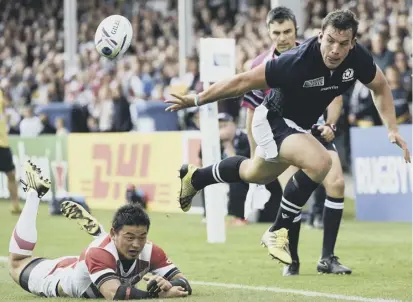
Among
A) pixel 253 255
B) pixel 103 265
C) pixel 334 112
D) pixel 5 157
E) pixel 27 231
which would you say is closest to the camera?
pixel 103 265

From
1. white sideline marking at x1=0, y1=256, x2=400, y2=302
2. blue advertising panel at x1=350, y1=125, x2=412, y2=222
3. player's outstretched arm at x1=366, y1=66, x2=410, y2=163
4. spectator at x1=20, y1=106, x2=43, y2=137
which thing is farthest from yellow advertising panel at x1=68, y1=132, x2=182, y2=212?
player's outstretched arm at x1=366, y1=66, x2=410, y2=163

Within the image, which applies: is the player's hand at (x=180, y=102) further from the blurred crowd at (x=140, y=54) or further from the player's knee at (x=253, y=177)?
the blurred crowd at (x=140, y=54)

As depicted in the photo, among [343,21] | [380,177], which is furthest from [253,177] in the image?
[380,177]

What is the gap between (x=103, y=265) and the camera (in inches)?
302

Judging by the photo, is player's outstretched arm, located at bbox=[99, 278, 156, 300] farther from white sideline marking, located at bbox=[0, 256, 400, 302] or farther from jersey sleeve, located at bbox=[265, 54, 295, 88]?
jersey sleeve, located at bbox=[265, 54, 295, 88]

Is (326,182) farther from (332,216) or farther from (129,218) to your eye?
(129,218)

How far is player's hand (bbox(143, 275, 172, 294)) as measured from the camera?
7.77 m

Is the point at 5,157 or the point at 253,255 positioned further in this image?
the point at 5,157

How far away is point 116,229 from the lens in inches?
305

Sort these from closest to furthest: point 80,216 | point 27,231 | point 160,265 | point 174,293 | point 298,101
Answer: point 174,293, point 160,265, point 27,231, point 298,101, point 80,216

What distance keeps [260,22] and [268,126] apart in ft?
50.0

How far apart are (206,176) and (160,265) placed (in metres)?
1.76

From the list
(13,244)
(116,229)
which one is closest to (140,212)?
(116,229)

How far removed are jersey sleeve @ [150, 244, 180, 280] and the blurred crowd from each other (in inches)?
326
